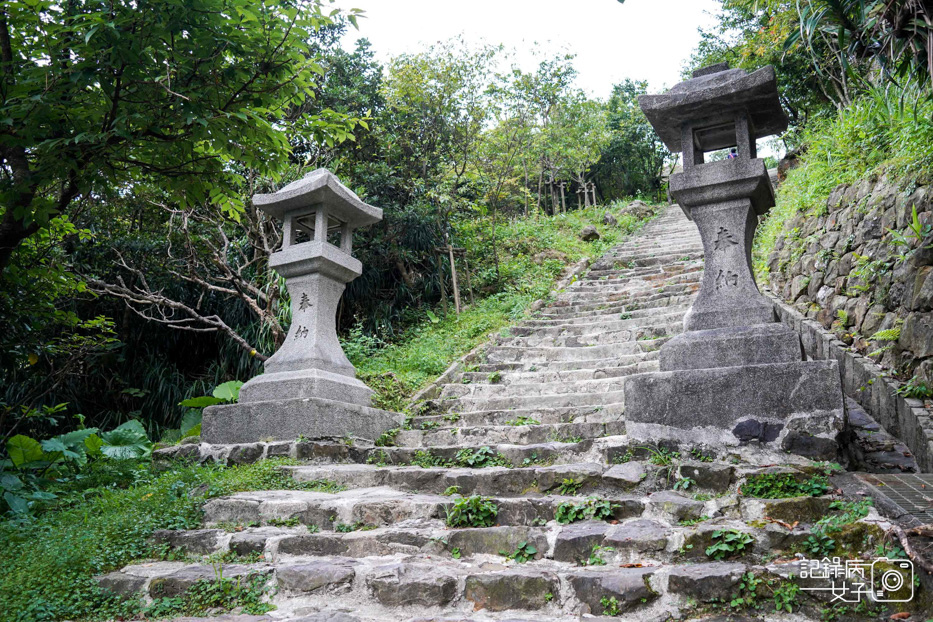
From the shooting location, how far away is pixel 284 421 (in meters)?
5.05

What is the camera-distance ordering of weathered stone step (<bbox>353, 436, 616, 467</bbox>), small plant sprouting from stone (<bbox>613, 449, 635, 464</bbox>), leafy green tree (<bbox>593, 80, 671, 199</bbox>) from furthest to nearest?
leafy green tree (<bbox>593, 80, 671, 199</bbox>) → weathered stone step (<bbox>353, 436, 616, 467</bbox>) → small plant sprouting from stone (<bbox>613, 449, 635, 464</bbox>)

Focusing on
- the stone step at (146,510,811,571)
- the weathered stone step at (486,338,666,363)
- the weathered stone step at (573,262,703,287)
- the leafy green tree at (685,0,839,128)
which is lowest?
the stone step at (146,510,811,571)

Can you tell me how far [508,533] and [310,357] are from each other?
2833mm

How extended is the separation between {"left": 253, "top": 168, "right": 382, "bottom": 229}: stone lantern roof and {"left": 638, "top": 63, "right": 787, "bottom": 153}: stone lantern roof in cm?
274

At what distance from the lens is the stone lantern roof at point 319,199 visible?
5.60 m

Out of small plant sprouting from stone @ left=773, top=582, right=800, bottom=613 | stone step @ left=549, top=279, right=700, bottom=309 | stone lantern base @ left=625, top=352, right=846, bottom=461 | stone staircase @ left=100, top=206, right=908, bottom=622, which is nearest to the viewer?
small plant sprouting from stone @ left=773, top=582, right=800, bottom=613

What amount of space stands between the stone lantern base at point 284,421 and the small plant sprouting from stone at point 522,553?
7.60ft

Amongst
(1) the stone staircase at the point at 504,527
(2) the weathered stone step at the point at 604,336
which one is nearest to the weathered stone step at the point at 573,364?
(2) the weathered stone step at the point at 604,336

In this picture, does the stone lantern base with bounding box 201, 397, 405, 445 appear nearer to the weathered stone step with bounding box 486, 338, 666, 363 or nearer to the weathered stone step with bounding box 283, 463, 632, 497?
the weathered stone step with bounding box 283, 463, 632, 497

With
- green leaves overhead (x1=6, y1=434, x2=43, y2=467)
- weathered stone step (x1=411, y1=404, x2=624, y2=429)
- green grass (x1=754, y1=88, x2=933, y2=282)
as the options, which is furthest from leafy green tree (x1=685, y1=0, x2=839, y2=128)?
green leaves overhead (x1=6, y1=434, x2=43, y2=467)

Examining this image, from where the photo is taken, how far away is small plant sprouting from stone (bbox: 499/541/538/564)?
10.0ft

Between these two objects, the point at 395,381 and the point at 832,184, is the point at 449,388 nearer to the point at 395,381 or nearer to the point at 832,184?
the point at 395,381

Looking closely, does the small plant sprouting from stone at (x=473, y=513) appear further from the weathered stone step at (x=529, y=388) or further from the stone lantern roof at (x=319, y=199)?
the stone lantern roof at (x=319, y=199)

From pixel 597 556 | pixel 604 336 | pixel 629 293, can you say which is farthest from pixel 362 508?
pixel 629 293
